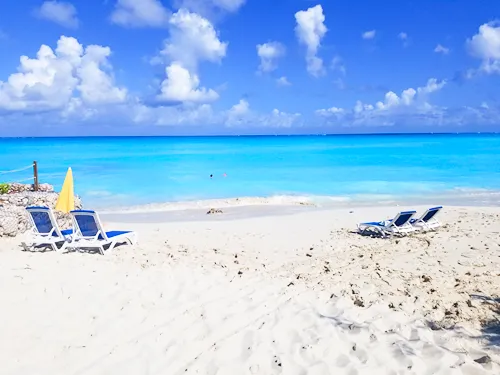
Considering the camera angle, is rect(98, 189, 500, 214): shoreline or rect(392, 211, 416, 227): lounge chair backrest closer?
rect(392, 211, 416, 227): lounge chair backrest

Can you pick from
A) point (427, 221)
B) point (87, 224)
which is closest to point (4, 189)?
point (87, 224)

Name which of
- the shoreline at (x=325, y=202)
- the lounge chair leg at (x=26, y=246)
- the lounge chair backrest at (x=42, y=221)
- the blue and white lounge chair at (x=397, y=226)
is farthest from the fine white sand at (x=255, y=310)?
the shoreline at (x=325, y=202)

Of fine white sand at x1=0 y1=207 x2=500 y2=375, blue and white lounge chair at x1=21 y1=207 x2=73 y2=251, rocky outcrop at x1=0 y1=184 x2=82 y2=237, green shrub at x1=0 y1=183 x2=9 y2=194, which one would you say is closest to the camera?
fine white sand at x1=0 y1=207 x2=500 y2=375

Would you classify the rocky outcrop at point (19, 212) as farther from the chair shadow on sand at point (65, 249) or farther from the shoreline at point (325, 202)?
the shoreline at point (325, 202)

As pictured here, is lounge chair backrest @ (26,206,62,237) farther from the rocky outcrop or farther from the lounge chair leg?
the rocky outcrop

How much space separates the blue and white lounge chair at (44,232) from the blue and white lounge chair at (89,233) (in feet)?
0.94

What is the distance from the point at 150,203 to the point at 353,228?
1064 cm

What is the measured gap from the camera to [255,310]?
532 cm

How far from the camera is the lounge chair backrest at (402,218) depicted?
997cm

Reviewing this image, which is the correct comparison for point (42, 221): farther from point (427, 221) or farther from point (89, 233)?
point (427, 221)

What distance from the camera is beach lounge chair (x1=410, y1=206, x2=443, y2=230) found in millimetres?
10352

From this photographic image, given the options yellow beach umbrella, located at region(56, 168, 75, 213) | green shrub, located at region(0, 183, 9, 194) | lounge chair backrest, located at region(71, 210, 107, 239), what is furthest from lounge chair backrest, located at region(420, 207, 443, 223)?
green shrub, located at region(0, 183, 9, 194)

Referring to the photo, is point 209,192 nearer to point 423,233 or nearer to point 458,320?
point 423,233

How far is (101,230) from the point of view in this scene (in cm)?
857
